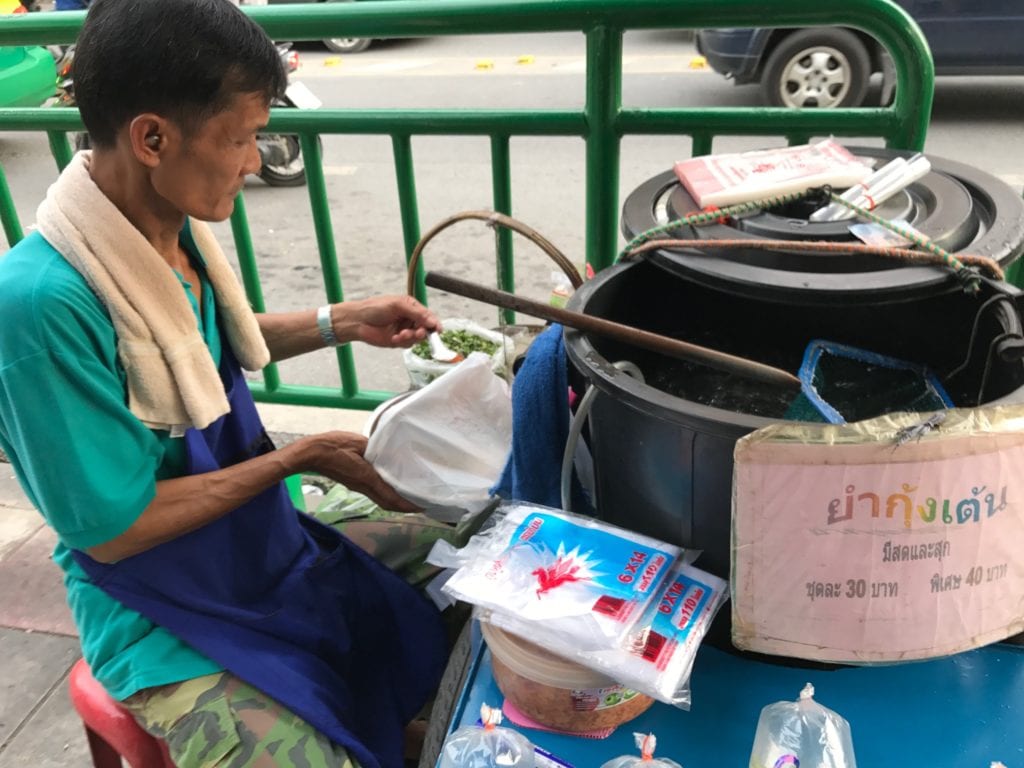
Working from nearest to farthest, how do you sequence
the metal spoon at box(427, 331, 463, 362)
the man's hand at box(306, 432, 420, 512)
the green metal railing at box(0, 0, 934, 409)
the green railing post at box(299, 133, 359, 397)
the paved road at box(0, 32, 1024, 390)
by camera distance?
1. the man's hand at box(306, 432, 420, 512)
2. the green metal railing at box(0, 0, 934, 409)
3. the metal spoon at box(427, 331, 463, 362)
4. the green railing post at box(299, 133, 359, 397)
5. the paved road at box(0, 32, 1024, 390)

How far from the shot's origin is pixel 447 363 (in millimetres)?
2145

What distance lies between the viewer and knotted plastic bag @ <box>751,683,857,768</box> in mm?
1102

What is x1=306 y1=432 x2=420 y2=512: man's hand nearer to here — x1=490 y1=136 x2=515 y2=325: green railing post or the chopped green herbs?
the chopped green herbs

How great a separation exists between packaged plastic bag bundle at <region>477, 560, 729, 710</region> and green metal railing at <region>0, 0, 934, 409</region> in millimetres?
1171

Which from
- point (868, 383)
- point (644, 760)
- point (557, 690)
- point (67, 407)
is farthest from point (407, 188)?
point (644, 760)

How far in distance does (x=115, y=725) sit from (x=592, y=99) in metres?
1.63

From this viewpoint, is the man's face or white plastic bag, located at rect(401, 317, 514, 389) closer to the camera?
the man's face

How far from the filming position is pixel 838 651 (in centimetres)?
110

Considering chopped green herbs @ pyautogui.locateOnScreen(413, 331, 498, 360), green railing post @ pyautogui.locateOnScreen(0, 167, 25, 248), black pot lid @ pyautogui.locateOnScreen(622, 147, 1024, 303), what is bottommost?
chopped green herbs @ pyautogui.locateOnScreen(413, 331, 498, 360)

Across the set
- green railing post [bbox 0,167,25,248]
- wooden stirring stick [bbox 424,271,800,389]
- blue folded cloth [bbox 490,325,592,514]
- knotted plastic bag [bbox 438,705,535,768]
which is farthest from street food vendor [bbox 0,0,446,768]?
green railing post [bbox 0,167,25,248]

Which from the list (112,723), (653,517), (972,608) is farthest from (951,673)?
(112,723)

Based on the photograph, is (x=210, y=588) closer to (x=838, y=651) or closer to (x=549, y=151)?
(x=838, y=651)

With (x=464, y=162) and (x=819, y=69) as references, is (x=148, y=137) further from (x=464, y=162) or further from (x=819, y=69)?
(x=819, y=69)

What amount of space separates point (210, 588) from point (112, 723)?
310 millimetres
